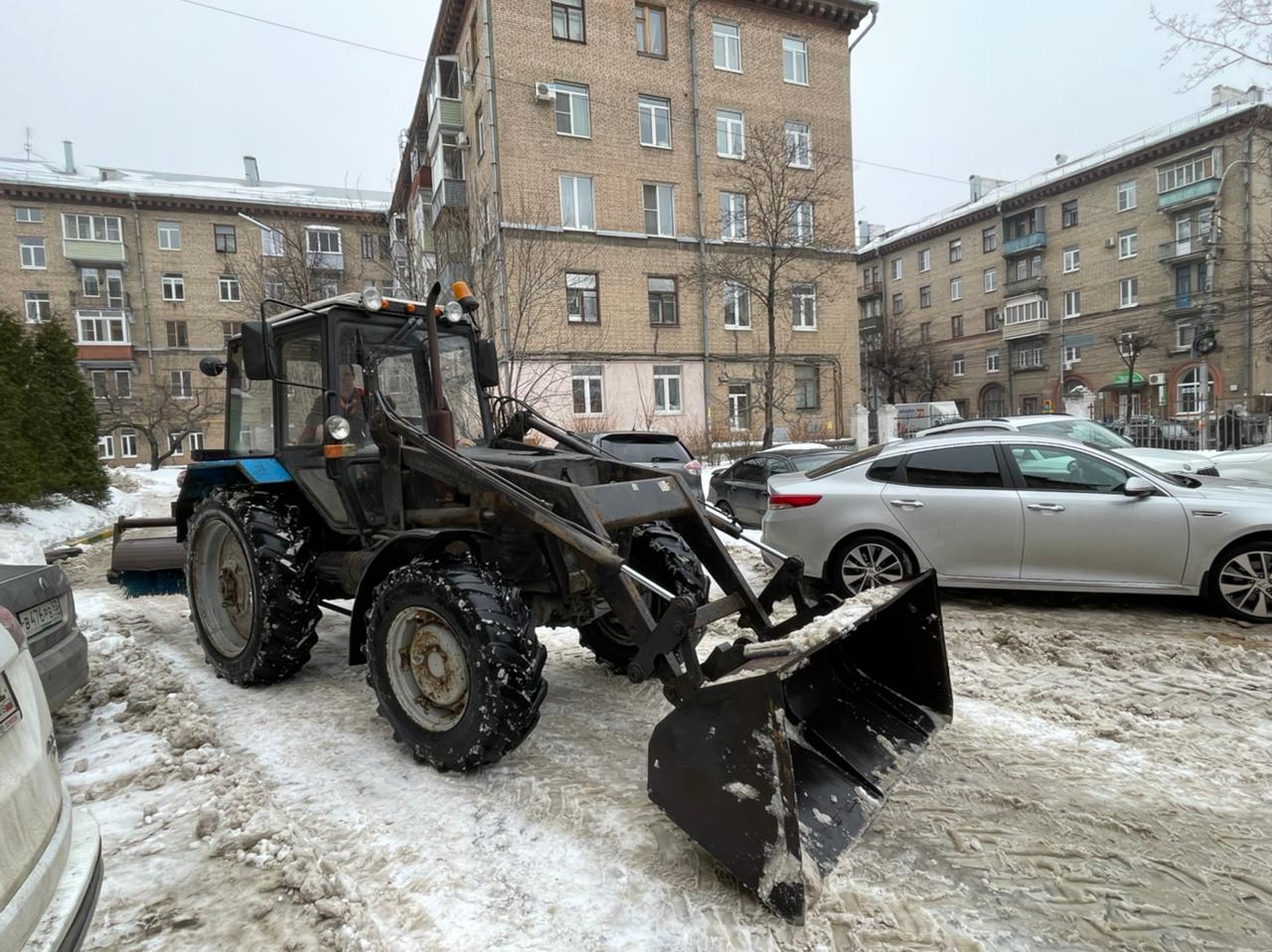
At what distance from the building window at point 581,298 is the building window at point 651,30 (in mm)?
8601

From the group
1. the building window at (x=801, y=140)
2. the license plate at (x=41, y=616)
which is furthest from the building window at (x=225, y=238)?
the license plate at (x=41, y=616)

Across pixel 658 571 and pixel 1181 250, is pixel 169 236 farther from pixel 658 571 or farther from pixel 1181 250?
pixel 1181 250

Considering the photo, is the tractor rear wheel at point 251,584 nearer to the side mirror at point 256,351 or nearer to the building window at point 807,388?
the side mirror at point 256,351

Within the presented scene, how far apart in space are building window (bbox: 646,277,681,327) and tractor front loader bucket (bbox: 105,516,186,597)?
2094 cm

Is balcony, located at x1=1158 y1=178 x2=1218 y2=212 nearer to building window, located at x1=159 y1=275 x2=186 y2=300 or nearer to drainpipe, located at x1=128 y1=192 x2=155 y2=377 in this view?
building window, located at x1=159 y1=275 x2=186 y2=300

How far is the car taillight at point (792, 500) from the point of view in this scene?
6773 millimetres

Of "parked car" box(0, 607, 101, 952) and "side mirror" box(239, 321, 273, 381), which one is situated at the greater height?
"side mirror" box(239, 321, 273, 381)

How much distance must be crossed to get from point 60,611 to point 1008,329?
50974 mm

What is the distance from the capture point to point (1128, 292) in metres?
41.0

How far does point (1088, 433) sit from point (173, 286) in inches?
1800

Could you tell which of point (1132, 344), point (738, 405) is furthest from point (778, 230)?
point (1132, 344)

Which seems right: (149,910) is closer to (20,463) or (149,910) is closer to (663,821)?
(663,821)

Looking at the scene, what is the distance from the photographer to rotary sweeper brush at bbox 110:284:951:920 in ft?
8.38

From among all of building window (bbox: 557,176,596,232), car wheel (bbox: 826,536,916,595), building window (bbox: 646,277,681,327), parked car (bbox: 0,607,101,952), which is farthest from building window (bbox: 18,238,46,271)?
parked car (bbox: 0,607,101,952)
